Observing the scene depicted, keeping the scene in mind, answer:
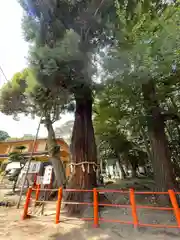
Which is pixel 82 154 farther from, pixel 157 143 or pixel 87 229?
pixel 157 143

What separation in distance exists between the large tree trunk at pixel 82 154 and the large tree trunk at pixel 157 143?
87.6 inches

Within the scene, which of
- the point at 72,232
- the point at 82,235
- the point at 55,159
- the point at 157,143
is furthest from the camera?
the point at 55,159

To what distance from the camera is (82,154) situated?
532 centimetres

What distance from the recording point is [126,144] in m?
10.9

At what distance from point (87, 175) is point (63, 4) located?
672 cm

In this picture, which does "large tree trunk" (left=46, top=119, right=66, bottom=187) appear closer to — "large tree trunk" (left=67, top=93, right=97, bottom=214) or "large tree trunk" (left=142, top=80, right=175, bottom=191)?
"large tree trunk" (left=67, top=93, right=97, bottom=214)

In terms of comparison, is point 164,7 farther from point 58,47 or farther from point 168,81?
point 58,47

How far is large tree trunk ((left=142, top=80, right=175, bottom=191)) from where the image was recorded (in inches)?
195

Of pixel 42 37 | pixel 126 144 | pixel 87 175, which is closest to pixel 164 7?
pixel 42 37

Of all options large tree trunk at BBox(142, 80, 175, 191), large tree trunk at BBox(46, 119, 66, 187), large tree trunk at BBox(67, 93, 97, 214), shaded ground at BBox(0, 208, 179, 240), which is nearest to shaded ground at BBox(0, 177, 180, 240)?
shaded ground at BBox(0, 208, 179, 240)

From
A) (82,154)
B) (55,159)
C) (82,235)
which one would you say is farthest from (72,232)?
(55,159)

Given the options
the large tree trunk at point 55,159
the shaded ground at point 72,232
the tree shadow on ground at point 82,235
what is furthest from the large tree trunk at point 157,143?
the large tree trunk at point 55,159

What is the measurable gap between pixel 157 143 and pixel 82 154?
2.83 metres

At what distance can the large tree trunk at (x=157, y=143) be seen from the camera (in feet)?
16.2
